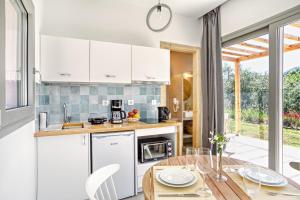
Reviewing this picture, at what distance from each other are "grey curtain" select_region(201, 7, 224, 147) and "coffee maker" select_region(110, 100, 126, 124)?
4.95 feet

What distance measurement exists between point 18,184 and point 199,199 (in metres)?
1.24

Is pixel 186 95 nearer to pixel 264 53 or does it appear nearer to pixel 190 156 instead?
pixel 264 53

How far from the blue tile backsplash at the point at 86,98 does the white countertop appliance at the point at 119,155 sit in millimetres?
651

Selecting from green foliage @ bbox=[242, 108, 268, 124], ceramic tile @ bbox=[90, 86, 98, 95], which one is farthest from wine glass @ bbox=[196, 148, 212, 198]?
ceramic tile @ bbox=[90, 86, 98, 95]

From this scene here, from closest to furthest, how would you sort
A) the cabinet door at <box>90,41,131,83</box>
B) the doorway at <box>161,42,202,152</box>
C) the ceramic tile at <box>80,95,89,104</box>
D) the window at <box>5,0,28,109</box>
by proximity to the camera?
the window at <box>5,0,28,109</box> < the cabinet door at <box>90,41,131,83</box> < the ceramic tile at <box>80,95,89,104</box> < the doorway at <box>161,42,202,152</box>

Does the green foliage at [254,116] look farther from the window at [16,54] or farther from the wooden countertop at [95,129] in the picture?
the window at [16,54]

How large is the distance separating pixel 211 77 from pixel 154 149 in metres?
1.54

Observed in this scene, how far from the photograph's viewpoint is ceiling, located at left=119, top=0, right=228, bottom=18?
8.81 ft

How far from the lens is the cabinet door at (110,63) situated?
2238 millimetres

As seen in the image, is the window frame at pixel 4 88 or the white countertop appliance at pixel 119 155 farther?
the white countertop appliance at pixel 119 155

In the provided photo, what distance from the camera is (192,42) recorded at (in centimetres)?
331

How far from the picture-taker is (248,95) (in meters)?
2.52

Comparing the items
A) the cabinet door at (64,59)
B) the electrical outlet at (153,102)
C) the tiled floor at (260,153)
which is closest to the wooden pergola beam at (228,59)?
the tiled floor at (260,153)

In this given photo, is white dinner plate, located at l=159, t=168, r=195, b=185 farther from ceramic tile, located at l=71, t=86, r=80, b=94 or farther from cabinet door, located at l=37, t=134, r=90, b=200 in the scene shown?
ceramic tile, located at l=71, t=86, r=80, b=94
